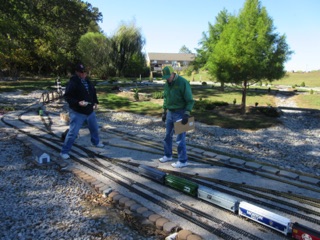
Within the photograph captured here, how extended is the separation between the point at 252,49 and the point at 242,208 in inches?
464

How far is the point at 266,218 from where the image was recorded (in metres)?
3.59

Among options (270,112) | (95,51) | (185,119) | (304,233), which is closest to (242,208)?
(304,233)

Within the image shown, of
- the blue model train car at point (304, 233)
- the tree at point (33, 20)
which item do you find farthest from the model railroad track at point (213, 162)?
the tree at point (33, 20)

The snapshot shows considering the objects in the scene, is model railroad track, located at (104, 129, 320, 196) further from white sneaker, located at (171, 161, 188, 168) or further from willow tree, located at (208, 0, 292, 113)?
willow tree, located at (208, 0, 292, 113)

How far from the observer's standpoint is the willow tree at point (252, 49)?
46.0 feet

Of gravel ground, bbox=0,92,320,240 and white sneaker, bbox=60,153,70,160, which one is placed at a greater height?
white sneaker, bbox=60,153,70,160

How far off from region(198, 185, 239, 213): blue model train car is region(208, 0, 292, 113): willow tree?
11.2 metres

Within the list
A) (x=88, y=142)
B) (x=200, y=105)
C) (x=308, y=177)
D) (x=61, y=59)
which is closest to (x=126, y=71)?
(x=61, y=59)

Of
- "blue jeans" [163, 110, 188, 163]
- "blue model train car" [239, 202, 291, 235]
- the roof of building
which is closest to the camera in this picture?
"blue model train car" [239, 202, 291, 235]

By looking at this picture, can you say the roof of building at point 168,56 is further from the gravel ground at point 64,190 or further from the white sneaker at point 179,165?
the white sneaker at point 179,165

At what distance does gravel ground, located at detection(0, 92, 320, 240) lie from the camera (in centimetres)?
364

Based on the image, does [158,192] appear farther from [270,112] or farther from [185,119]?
[270,112]

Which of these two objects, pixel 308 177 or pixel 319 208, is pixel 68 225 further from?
pixel 308 177

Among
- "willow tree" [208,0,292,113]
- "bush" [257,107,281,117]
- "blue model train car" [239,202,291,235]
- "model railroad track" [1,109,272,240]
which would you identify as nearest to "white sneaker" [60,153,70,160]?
"model railroad track" [1,109,272,240]
